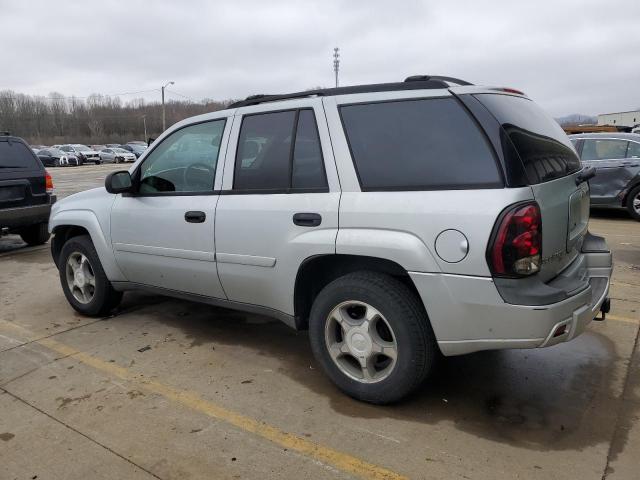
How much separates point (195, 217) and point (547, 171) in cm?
232

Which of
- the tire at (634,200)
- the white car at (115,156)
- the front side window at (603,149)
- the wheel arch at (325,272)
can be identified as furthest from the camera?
the white car at (115,156)

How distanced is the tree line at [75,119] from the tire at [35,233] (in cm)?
8669

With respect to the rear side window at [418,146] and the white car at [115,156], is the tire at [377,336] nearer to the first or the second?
the rear side window at [418,146]

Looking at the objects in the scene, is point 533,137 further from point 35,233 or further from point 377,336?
point 35,233

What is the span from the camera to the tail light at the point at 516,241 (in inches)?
99.3

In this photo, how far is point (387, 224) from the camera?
2.85m

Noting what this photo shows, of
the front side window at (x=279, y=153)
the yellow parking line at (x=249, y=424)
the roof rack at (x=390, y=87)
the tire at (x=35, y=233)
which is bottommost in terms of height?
the yellow parking line at (x=249, y=424)

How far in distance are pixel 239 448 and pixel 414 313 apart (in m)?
1.17

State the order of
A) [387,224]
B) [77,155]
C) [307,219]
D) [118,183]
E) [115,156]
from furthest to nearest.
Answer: [115,156]
[77,155]
[118,183]
[307,219]
[387,224]

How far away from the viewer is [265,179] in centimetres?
345

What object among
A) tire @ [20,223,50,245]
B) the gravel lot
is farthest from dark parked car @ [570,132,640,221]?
tire @ [20,223,50,245]

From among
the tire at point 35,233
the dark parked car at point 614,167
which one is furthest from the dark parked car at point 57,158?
the dark parked car at point 614,167

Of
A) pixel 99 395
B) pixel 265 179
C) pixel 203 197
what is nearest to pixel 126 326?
pixel 99 395

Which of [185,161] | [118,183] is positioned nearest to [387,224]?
[185,161]
